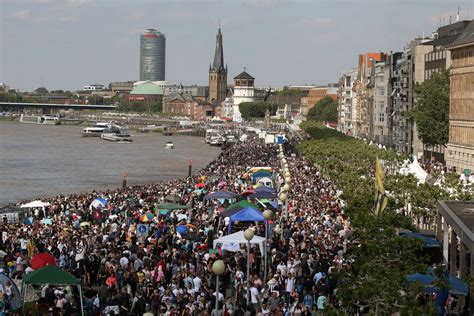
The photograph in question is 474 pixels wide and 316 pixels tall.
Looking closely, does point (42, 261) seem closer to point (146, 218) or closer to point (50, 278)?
point (50, 278)

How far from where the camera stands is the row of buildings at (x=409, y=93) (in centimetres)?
5841

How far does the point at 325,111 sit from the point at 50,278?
166223 millimetres

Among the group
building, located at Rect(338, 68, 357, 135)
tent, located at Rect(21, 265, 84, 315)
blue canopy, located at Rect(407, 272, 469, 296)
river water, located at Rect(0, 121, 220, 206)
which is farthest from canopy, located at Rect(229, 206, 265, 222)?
building, located at Rect(338, 68, 357, 135)

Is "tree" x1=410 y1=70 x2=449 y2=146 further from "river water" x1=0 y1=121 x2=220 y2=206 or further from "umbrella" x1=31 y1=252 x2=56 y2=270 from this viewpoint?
"umbrella" x1=31 y1=252 x2=56 y2=270

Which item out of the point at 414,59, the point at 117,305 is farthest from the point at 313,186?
the point at 414,59

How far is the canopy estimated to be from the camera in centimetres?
2488

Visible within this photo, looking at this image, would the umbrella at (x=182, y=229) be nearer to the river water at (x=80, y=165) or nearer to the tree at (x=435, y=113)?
the river water at (x=80, y=165)

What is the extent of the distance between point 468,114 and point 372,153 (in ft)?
17.9

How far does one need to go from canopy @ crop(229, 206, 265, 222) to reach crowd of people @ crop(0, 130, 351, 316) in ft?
1.99

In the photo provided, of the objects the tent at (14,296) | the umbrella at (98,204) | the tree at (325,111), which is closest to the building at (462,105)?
the umbrella at (98,204)

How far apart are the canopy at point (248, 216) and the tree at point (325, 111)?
15540 cm

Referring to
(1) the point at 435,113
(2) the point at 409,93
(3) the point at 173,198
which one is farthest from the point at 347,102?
(3) the point at 173,198

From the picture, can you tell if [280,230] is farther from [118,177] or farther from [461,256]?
[118,177]

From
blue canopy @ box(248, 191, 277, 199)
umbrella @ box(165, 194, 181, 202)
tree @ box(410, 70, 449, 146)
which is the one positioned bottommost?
umbrella @ box(165, 194, 181, 202)
